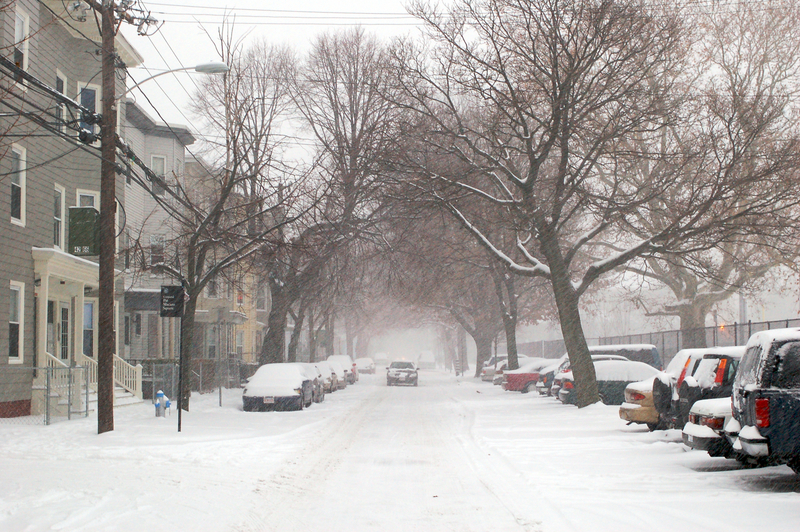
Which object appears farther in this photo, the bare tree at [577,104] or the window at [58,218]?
the window at [58,218]

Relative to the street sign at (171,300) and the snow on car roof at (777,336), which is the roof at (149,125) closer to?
the street sign at (171,300)

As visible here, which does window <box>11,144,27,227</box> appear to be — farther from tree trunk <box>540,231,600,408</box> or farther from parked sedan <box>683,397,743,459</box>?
parked sedan <box>683,397,743,459</box>

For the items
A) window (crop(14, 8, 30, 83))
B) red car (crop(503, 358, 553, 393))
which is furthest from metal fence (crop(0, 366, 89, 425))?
red car (crop(503, 358, 553, 393))

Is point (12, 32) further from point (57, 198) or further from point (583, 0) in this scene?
point (583, 0)

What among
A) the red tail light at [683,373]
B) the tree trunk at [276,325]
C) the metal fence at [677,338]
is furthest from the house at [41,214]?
the metal fence at [677,338]

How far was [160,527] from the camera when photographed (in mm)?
7566

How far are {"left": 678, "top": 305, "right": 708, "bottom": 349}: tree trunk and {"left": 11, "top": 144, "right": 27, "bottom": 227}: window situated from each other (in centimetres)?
2449

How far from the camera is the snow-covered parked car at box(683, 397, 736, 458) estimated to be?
414 inches

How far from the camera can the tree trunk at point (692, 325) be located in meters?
31.5

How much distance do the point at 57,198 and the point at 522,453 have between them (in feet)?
51.9

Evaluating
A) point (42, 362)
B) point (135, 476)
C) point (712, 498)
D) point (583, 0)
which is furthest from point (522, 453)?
A: point (42, 362)

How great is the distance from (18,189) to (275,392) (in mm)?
8902

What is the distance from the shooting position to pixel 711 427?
1062 cm

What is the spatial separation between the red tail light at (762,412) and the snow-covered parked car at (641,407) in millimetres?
5855
